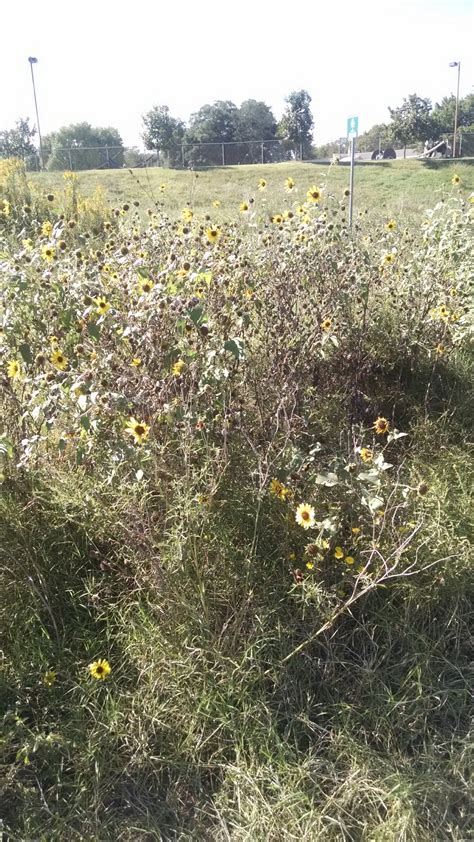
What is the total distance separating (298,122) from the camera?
47.2m

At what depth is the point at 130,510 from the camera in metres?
2.00

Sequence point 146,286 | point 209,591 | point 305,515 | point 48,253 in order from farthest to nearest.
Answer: point 48,253 → point 146,286 → point 209,591 → point 305,515

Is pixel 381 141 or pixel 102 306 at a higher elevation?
pixel 381 141

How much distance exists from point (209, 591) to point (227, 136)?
56.0 meters

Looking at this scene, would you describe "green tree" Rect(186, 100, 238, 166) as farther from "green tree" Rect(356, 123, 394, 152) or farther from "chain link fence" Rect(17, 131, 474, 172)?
"chain link fence" Rect(17, 131, 474, 172)

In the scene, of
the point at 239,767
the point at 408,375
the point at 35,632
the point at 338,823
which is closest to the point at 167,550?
the point at 35,632

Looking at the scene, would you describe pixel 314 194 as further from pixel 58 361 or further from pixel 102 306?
pixel 58 361

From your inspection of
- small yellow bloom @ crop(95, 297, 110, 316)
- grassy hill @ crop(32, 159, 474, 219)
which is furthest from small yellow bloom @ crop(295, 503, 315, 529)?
grassy hill @ crop(32, 159, 474, 219)

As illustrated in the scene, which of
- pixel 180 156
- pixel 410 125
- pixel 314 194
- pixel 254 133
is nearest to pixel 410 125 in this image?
pixel 410 125

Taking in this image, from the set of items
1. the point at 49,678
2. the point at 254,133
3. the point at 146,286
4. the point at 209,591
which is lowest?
the point at 49,678

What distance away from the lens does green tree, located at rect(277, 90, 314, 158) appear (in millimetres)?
42656

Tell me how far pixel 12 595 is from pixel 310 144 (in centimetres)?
4592

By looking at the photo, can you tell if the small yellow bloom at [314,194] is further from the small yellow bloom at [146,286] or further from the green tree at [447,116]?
the green tree at [447,116]

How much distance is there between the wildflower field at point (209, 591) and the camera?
1.75 meters
